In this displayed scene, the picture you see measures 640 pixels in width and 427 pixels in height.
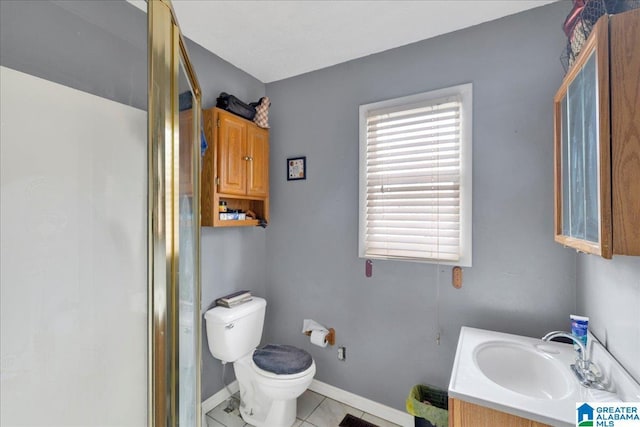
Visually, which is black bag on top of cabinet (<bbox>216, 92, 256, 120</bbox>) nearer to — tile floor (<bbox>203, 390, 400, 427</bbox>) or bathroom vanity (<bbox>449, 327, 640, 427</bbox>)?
bathroom vanity (<bbox>449, 327, 640, 427</bbox>)

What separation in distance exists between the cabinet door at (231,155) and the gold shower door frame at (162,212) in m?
0.90

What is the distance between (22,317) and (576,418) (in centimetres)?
190

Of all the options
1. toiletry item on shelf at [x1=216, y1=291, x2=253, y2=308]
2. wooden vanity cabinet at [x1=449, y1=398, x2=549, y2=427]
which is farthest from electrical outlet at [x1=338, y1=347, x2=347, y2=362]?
wooden vanity cabinet at [x1=449, y1=398, x2=549, y2=427]

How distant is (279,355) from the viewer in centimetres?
186

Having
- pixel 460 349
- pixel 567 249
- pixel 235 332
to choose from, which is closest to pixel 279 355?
pixel 235 332

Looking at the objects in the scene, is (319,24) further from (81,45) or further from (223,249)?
(223,249)

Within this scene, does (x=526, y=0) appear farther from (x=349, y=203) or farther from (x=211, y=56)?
(x=211, y=56)

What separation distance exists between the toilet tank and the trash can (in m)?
1.10

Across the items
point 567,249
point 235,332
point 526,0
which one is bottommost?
point 235,332

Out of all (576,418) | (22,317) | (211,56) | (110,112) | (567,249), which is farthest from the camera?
(211,56)

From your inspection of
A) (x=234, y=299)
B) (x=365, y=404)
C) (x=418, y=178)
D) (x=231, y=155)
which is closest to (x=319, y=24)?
(x=231, y=155)

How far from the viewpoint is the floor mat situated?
1.81m

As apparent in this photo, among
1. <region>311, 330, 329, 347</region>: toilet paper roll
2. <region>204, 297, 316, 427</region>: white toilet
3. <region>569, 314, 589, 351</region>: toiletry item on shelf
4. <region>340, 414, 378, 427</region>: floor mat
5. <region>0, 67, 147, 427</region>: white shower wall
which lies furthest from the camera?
<region>311, 330, 329, 347</region>: toilet paper roll

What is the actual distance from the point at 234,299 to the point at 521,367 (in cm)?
172
